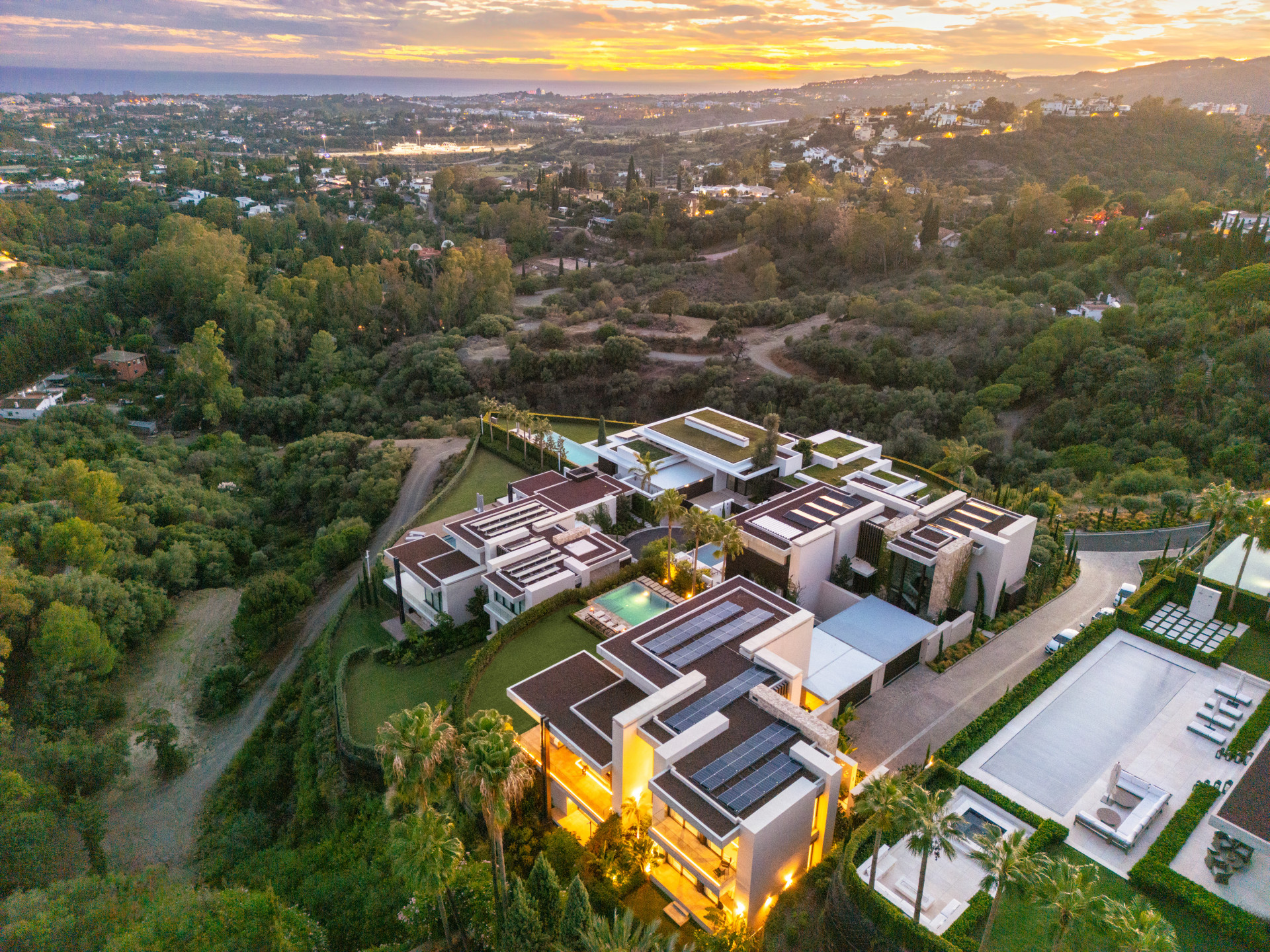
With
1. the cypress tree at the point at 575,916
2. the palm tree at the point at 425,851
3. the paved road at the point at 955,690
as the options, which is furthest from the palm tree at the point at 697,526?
the palm tree at the point at 425,851

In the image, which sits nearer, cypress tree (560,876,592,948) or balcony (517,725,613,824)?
cypress tree (560,876,592,948)

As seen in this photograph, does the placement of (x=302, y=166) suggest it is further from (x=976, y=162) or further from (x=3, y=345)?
(x=976, y=162)

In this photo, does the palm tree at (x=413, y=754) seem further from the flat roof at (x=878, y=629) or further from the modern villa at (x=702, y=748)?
the flat roof at (x=878, y=629)

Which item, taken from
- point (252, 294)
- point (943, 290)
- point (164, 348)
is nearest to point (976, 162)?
point (943, 290)

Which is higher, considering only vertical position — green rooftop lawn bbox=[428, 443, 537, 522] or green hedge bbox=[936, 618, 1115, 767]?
green hedge bbox=[936, 618, 1115, 767]

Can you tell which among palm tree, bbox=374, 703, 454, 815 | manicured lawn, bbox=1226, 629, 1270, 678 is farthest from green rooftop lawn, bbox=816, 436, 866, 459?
palm tree, bbox=374, 703, 454, 815

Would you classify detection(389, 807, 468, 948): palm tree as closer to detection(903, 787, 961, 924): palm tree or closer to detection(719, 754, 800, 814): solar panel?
detection(719, 754, 800, 814): solar panel
